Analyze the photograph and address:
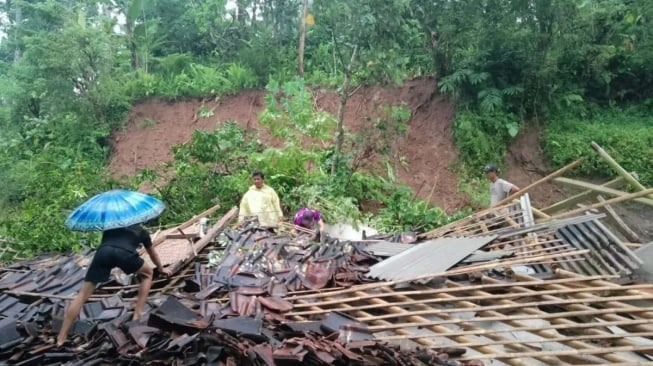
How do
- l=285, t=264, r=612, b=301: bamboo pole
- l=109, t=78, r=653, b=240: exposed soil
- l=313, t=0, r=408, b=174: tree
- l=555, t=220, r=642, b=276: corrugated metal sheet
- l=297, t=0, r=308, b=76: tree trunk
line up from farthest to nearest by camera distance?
l=297, t=0, r=308, b=76: tree trunk → l=109, t=78, r=653, b=240: exposed soil → l=313, t=0, r=408, b=174: tree → l=555, t=220, r=642, b=276: corrugated metal sheet → l=285, t=264, r=612, b=301: bamboo pole

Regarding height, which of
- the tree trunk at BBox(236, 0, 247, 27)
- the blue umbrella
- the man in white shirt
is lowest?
the blue umbrella

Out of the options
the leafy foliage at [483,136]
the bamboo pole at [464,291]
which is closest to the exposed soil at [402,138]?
the leafy foliage at [483,136]

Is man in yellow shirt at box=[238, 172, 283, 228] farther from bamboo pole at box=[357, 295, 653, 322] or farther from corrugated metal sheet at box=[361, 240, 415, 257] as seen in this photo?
bamboo pole at box=[357, 295, 653, 322]

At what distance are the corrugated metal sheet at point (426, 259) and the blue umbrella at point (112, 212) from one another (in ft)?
6.23

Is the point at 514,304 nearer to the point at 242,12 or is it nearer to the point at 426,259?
the point at 426,259

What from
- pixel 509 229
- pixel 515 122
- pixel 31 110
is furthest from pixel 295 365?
pixel 31 110

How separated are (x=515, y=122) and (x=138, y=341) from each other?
347 inches

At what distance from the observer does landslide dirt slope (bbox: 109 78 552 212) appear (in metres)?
10.5

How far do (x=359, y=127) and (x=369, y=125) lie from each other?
1.42 metres

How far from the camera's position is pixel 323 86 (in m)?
12.6

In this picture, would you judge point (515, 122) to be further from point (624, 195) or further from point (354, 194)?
point (624, 195)

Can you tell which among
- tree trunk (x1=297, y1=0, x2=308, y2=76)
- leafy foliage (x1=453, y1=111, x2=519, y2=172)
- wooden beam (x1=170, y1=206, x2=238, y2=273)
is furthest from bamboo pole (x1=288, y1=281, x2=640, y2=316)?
tree trunk (x1=297, y1=0, x2=308, y2=76)

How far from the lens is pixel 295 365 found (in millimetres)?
3324

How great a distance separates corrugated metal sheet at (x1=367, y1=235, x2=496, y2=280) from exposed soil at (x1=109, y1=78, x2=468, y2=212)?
4796 millimetres
